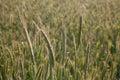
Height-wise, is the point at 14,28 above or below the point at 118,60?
above

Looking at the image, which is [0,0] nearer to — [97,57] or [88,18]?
[88,18]

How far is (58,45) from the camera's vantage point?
1.35 m

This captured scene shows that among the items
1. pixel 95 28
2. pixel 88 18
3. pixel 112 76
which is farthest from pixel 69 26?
pixel 112 76

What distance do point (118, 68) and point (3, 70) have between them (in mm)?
527

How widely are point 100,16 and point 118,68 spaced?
2.77 ft

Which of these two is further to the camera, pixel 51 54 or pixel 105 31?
Answer: pixel 105 31

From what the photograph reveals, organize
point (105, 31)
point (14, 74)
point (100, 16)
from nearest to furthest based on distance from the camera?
1. point (14, 74)
2. point (105, 31)
3. point (100, 16)

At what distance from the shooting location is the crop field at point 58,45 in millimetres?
938

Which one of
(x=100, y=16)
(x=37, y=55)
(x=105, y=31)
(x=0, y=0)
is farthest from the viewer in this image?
(x=0, y=0)

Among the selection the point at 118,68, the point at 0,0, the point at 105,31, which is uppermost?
the point at 0,0

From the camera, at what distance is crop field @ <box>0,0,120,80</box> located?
3.08 feet

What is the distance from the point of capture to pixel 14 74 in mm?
1029

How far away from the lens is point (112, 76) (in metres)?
1.05

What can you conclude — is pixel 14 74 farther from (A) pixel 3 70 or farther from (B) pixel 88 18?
(B) pixel 88 18
